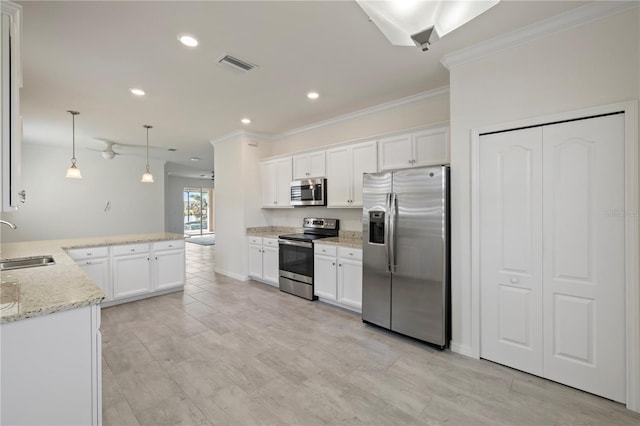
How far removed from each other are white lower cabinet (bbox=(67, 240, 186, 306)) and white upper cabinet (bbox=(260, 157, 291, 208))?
5.45ft

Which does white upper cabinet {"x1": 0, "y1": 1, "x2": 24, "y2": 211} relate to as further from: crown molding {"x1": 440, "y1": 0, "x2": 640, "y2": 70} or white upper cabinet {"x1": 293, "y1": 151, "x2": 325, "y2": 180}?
white upper cabinet {"x1": 293, "y1": 151, "x2": 325, "y2": 180}

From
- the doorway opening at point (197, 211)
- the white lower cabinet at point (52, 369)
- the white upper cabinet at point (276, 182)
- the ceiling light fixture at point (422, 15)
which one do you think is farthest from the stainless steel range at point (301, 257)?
the doorway opening at point (197, 211)

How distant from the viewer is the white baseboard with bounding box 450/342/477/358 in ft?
8.66

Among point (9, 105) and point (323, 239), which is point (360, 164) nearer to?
point (323, 239)

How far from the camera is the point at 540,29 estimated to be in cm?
225

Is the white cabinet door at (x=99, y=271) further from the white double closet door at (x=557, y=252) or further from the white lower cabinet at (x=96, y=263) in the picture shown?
the white double closet door at (x=557, y=252)

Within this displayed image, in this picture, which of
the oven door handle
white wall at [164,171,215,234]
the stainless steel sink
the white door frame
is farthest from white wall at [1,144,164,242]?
the white door frame

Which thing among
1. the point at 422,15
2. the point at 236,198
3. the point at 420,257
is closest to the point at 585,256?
the point at 420,257

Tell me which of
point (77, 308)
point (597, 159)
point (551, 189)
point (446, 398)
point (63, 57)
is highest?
point (63, 57)

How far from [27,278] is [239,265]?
3599 millimetres

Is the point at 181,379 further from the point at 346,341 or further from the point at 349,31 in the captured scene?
the point at 349,31

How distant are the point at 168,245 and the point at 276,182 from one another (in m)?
2.03

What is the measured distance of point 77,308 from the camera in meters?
1.46

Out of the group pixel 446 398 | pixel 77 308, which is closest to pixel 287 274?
pixel 446 398
